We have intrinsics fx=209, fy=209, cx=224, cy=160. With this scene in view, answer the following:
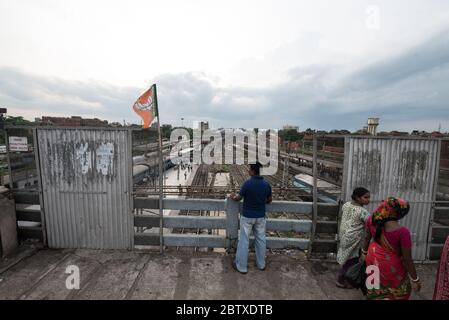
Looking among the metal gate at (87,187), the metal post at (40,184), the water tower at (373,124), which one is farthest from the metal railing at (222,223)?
the water tower at (373,124)

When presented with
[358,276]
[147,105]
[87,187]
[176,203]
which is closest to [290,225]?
[358,276]

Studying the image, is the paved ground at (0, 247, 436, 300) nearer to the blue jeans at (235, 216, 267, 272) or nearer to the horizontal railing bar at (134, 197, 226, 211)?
the blue jeans at (235, 216, 267, 272)

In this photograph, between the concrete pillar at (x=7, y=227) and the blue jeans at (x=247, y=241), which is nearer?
the blue jeans at (x=247, y=241)

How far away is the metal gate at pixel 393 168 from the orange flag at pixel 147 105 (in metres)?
3.81

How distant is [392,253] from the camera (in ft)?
7.91

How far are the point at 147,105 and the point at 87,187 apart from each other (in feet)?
6.66

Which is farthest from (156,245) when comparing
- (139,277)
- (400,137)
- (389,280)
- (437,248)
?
(437,248)

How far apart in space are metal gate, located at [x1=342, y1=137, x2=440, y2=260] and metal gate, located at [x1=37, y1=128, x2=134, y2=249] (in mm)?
4364

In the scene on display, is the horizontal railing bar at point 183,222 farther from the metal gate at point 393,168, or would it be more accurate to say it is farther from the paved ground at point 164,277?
the metal gate at point 393,168

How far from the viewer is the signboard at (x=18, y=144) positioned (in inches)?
156

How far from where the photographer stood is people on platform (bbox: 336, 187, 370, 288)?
10.4ft

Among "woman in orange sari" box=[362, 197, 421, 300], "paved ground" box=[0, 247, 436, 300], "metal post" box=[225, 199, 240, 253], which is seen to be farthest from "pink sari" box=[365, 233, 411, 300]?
"metal post" box=[225, 199, 240, 253]
